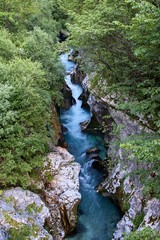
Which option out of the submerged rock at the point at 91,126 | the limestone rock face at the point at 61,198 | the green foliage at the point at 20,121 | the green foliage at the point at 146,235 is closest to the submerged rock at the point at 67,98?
the submerged rock at the point at 91,126

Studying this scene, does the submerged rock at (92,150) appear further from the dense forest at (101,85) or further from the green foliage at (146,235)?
the green foliage at (146,235)

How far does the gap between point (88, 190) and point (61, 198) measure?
3.78 m

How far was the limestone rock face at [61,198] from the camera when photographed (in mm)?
12750

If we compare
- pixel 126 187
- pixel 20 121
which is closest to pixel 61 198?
pixel 126 187

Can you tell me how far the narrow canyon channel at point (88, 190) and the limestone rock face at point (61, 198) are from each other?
913 millimetres

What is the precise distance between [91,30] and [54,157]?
6990 mm

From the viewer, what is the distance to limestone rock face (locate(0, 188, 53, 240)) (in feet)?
32.8

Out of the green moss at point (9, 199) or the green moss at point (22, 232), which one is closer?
the green moss at point (22, 232)

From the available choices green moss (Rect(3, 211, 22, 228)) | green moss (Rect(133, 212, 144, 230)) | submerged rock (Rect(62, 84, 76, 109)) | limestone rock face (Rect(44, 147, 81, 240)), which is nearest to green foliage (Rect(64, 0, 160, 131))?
green moss (Rect(133, 212, 144, 230))

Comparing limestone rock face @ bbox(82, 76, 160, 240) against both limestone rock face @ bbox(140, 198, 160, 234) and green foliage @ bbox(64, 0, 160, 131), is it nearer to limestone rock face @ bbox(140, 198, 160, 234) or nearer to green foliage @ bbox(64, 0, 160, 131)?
limestone rock face @ bbox(140, 198, 160, 234)

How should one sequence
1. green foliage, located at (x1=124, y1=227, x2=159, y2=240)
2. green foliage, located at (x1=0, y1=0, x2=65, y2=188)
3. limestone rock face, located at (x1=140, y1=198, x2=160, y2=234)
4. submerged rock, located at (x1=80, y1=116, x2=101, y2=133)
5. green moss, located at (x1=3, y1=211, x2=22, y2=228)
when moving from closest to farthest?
green foliage, located at (x1=124, y1=227, x2=159, y2=240), green moss, located at (x1=3, y1=211, x2=22, y2=228), limestone rock face, located at (x1=140, y1=198, x2=160, y2=234), green foliage, located at (x1=0, y1=0, x2=65, y2=188), submerged rock, located at (x1=80, y1=116, x2=101, y2=133)

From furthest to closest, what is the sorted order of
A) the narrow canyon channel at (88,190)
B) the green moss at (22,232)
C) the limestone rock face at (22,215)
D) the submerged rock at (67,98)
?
the submerged rock at (67,98)
the narrow canyon channel at (88,190)
the limestone rock face at (22,215)
the green moss at (22,232)

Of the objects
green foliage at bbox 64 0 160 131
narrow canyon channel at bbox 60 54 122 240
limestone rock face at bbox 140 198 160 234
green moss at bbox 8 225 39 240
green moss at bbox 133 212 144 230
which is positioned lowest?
narrow canyon channel at bbox 60 54 122 240

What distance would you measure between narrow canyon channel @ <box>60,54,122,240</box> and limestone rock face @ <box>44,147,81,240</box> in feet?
2.99
